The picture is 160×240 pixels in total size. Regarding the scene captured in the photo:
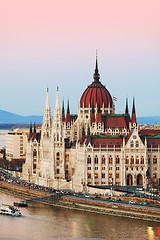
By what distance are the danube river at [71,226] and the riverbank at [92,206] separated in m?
1.91

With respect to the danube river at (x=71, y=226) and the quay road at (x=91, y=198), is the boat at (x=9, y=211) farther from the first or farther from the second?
the quay road at (x=91, y=198)

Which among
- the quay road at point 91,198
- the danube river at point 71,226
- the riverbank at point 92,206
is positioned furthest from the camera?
the quay road at point 91,198

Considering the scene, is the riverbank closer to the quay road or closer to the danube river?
the quay road

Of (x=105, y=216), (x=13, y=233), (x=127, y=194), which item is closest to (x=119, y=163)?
(x=127, y=194)

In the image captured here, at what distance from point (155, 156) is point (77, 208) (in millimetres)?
30624

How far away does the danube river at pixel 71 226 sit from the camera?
451 feet

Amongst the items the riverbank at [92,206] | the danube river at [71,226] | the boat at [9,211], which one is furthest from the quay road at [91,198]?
the boat at [9,211]

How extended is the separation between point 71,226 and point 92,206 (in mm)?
16396

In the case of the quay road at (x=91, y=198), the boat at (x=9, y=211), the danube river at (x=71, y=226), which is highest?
the quay road at (x=91, y=198)

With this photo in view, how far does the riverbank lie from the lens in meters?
150

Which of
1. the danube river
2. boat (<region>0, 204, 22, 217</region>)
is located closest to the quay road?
the danube river

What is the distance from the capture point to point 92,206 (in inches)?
6363

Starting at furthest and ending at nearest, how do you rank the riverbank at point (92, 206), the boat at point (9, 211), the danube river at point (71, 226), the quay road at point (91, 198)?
the boat at point (9, 211) → the quay road at point (91, 198) → the riverbank at point (92, 206) → the danube river at point (71, 226)

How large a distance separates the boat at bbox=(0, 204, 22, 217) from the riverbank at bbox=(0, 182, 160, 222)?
1396cm
